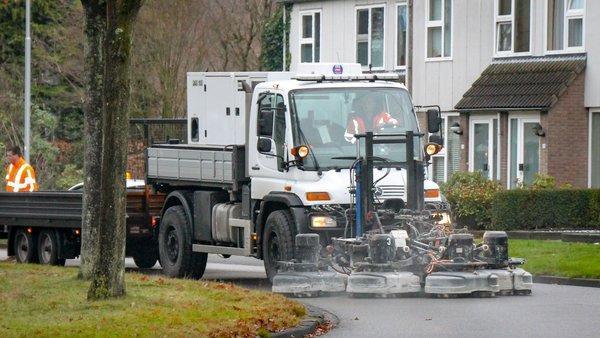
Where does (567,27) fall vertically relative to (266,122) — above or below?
above

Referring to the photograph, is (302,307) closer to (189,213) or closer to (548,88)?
(189,213)

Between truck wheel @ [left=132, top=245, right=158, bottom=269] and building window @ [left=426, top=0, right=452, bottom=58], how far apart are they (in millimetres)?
16101

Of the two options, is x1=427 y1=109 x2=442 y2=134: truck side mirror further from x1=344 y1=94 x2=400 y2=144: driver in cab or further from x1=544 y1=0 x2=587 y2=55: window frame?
x1=544 y1=0 x2=587 y2=55: window frame

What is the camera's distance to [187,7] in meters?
48.4

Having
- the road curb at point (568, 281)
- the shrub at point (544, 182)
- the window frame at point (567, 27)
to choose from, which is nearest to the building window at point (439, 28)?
the window frame at point (567, 27)

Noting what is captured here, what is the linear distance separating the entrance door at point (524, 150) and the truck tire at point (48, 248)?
46.4 feet

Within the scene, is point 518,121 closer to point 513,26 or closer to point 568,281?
point 513,26

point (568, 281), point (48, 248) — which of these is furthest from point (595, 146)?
point (48, 248)

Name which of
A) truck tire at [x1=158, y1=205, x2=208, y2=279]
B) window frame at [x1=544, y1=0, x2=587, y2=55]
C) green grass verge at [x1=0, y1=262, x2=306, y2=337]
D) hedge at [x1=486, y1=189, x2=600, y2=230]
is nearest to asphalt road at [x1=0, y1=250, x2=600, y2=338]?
green grass verge at [x1=0, y1=262, x2=306, y2=337]

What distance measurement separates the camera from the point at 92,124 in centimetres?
1886

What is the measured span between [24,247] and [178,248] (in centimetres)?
427

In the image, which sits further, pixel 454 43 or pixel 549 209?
pixel 454 43

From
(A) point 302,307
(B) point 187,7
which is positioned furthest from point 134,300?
(B) point 187,7

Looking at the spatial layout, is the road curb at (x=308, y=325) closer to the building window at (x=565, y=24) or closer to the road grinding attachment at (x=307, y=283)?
the road grinding attachment at (x=307, y=283)
